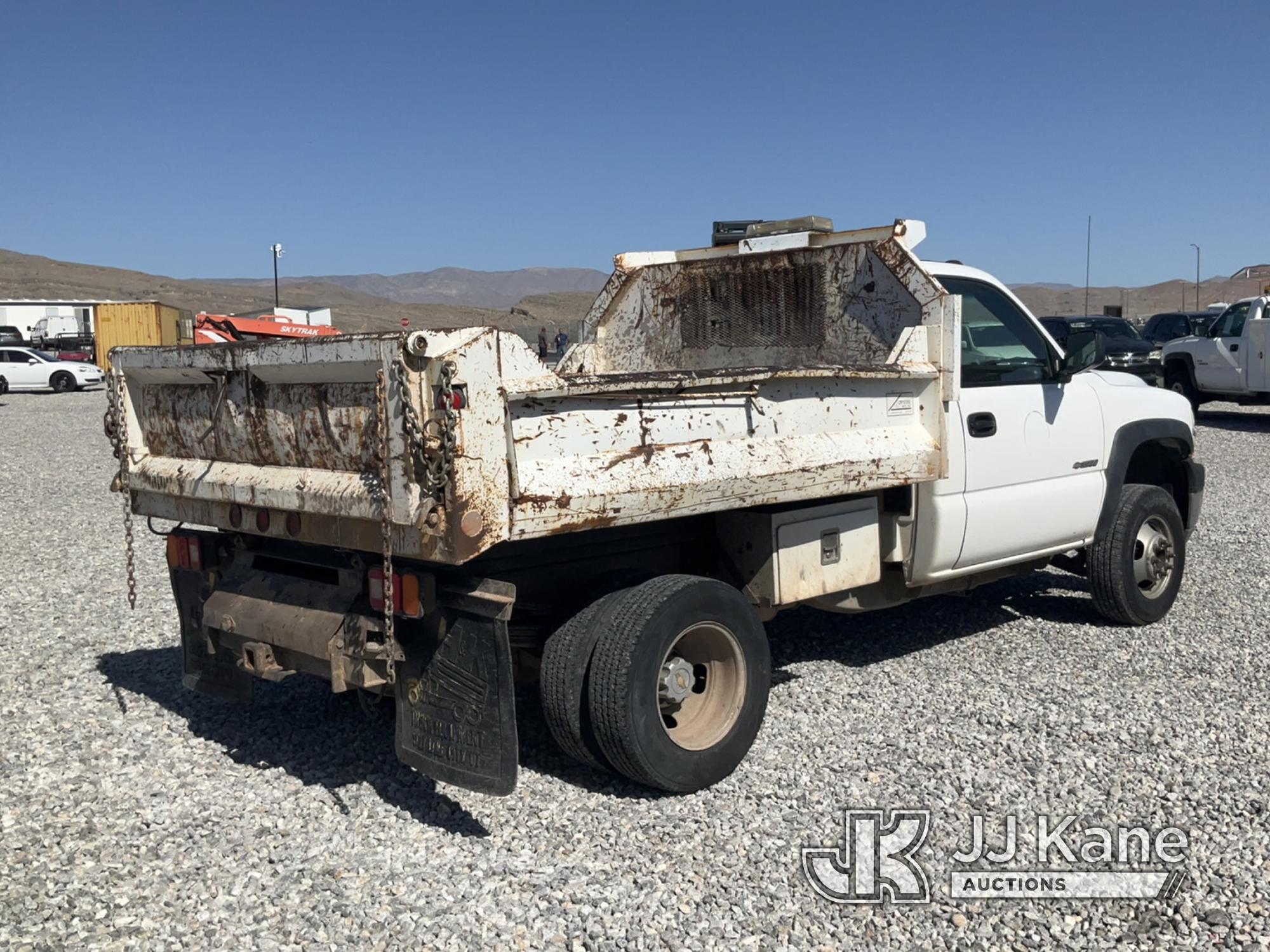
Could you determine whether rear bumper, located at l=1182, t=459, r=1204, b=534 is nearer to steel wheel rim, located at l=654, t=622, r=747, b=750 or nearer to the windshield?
steel wheel rim, located at l=654, t=622, r=747, b=750

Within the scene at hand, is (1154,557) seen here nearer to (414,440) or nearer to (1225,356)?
(414,440)

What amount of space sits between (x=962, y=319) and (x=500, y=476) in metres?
3.14

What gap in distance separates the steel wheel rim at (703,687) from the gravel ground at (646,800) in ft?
0.77

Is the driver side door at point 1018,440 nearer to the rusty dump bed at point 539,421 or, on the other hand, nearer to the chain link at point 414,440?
the rusty dump bed at point 539,421

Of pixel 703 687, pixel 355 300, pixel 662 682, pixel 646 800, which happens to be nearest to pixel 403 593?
pixel 662 682

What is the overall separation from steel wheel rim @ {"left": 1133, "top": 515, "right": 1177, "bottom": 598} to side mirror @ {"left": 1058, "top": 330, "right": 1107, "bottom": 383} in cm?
123

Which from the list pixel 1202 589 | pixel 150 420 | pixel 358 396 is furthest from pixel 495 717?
pixel 1202 589

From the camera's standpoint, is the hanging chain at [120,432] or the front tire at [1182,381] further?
the front tire at [1182,381]

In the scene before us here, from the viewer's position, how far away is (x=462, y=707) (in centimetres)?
407

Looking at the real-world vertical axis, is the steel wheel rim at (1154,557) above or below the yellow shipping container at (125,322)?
below

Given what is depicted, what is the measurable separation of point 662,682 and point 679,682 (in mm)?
70

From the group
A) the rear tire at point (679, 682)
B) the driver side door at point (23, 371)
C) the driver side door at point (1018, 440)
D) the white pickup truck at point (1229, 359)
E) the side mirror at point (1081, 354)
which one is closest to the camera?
the rear tire at point (679, 682)

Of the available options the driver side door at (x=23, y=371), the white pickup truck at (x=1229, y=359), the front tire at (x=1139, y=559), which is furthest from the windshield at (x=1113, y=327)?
the driver side door at (x=23, y=371)

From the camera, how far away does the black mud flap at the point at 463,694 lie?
3.96 m
